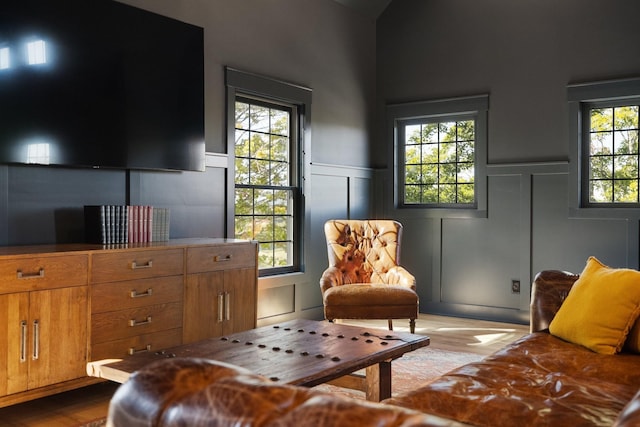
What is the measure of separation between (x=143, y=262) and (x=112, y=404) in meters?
2.61

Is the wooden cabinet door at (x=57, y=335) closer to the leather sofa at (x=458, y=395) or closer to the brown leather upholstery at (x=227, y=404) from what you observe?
the leather sofa at (x=458, y=395)

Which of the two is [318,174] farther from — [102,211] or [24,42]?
[24,42]

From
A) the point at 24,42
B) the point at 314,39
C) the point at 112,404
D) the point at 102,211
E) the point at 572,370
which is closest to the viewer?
the point at 112,404

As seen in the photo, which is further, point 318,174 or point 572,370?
point 318,174

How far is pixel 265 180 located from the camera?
16.1 ft

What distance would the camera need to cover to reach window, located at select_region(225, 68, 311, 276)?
462 cm

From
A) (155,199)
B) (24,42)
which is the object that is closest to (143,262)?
(155,199)

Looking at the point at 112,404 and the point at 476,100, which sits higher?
the point at 476,100

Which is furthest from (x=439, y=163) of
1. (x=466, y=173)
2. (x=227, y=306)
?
(x=227, y=306)

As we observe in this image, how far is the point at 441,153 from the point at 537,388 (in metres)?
4.08

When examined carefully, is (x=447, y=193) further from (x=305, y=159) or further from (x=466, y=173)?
(x=305, y=159)

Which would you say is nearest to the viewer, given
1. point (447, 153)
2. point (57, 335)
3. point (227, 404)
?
point (227, 404)

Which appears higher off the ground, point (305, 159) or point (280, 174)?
point (305, 159)

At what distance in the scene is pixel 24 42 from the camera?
3164mm
